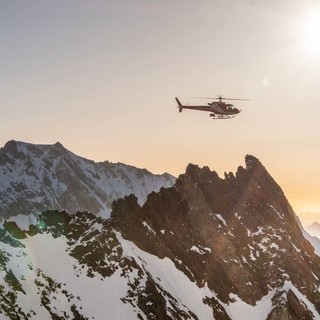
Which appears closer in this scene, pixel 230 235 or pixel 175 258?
pixel 175 258

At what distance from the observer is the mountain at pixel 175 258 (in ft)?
317

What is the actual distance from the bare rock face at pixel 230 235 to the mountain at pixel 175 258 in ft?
1.22

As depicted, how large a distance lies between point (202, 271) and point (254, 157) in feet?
224

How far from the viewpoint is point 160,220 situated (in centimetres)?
14438

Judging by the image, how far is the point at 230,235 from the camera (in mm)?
156250

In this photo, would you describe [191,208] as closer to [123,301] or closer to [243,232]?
[243,232]

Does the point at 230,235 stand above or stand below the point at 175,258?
above

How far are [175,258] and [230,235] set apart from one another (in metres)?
29.9

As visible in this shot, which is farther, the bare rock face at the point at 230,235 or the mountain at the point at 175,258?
the bare rock face at the point at 230,235

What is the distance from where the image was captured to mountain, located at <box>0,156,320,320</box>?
96.7 meters

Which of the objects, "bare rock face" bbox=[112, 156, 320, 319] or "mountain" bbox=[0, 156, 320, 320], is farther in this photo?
"bare rock face" bbox=[112, 156, 320, 319]

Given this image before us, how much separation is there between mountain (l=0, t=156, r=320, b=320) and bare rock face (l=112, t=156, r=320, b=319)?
14.6 inches

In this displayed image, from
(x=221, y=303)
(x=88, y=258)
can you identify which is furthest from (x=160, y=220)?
(x=88, y=258)

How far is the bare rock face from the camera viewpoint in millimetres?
134500
